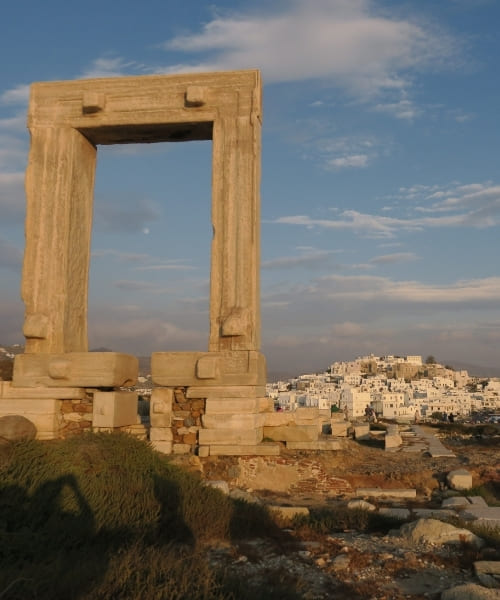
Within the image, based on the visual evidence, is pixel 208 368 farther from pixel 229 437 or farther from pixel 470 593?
pixel 470 593

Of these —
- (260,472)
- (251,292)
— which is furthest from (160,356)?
(260,472)

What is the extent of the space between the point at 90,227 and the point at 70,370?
283 centimetres

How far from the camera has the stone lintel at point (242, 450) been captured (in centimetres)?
953

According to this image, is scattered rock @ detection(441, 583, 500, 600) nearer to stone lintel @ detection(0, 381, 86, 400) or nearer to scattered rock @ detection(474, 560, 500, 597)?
scattered rock @ detection(474, 560, 500, 597)

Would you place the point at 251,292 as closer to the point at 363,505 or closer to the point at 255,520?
the point at 363,505

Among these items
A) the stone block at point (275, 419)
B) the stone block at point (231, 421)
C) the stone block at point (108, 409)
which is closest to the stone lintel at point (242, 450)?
the stone block at point (231, 421)

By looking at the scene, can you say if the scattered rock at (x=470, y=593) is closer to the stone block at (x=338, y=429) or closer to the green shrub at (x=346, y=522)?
the green shrub at (x=346, y=522)

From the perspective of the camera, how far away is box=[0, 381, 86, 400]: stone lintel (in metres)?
9.87

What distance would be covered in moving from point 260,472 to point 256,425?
0.69 metres

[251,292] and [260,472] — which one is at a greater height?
[251,292]

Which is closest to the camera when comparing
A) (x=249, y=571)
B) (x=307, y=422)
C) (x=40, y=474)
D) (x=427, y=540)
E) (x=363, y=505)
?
(x=249, y=571)

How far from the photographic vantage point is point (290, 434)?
10.2 metres

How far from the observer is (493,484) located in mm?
9523

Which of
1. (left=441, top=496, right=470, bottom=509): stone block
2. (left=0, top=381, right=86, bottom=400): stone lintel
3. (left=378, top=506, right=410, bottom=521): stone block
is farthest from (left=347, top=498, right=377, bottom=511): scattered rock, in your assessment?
(left=0, top=381, right=86, bottom=400): stone lintel
